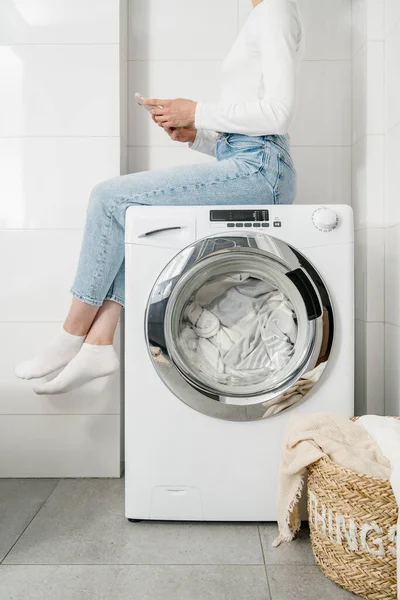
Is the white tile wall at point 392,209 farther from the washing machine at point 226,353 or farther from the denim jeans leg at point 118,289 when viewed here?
the denim jeans leg at point 118,289

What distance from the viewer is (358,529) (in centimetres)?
107

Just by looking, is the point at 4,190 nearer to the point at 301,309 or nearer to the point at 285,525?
the point at 301,309

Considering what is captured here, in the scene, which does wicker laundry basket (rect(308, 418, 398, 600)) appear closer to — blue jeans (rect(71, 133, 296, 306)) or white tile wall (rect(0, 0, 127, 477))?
blue jeans (rect(71, 133, 296, 306))

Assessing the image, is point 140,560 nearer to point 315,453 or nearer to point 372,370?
point 315,453

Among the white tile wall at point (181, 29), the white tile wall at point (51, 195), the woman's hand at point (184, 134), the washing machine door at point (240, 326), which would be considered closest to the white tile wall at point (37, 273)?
the white tile wall at point (51, 195)

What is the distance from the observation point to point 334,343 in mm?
1400

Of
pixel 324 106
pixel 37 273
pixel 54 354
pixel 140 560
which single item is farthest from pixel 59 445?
pixel 324 106

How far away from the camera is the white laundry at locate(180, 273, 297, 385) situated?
4.63ft

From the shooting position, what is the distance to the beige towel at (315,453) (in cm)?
112

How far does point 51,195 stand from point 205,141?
558 millimetres

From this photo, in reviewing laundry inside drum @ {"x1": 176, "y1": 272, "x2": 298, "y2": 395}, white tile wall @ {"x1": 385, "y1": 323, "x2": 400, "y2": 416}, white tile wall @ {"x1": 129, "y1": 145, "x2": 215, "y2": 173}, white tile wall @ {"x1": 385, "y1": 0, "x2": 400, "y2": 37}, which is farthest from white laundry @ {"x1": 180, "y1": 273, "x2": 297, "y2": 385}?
white tile wall @ {"x1": 385, "y1": 0, "x2": 400, "y2": 37}

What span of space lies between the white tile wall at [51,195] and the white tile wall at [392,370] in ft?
2.97

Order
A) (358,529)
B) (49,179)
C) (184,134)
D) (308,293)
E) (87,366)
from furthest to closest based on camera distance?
(49,179)
(184,134)
(87,366)
(308,293)
(358,529)

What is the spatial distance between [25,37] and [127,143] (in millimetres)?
488
